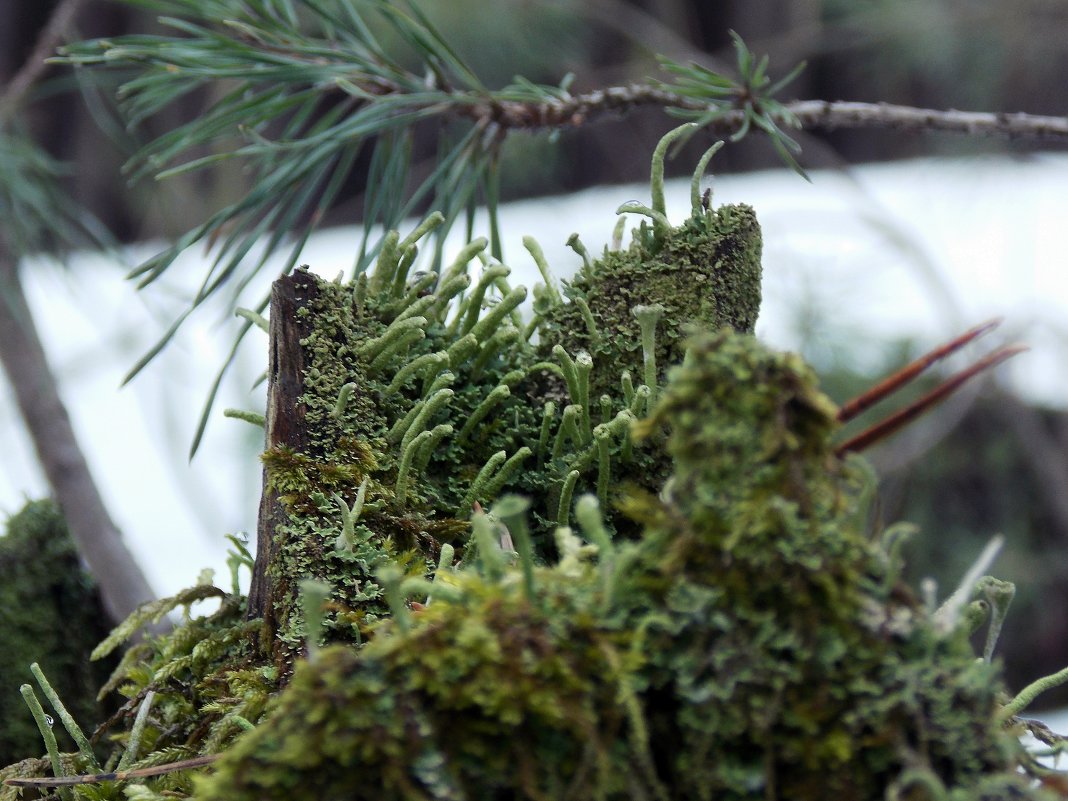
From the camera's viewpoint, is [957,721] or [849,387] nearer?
[957,721]

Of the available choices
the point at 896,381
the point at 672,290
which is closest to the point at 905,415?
the point at 896,381

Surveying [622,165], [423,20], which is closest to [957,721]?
[423,20]

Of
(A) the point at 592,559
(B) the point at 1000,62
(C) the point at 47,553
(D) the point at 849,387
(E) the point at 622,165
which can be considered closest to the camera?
(A) the point at 592,559

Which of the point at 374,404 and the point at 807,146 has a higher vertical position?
the point at 807,146

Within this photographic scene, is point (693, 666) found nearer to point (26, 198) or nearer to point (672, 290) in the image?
point (672, 290)

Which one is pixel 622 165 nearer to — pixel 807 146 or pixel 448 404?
pixel 807 146

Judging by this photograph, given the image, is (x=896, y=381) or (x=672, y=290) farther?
(x=672, y=290)
